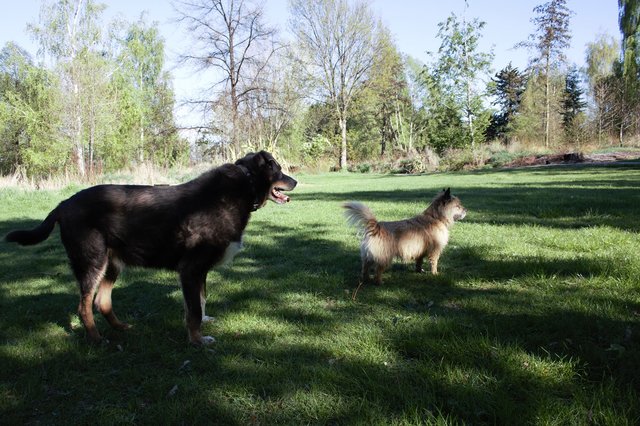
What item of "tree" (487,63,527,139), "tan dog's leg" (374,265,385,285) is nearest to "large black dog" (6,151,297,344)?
"tan dog's leg" (374,265,385,285)

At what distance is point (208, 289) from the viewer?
516cm

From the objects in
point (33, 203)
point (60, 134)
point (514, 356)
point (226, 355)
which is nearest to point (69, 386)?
point (226, 355)

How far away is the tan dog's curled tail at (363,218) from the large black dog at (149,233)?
4.63 ft

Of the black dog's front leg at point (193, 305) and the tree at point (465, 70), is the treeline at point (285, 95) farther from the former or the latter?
the black dog's front leg at point (193, 305)

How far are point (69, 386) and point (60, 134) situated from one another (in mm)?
33918

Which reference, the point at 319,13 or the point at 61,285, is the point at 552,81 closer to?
the point at 319,13

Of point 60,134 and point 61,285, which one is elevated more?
point 60,134

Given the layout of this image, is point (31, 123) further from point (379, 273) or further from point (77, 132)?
point (379, 273)

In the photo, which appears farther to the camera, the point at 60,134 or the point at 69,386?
the point at 60,134

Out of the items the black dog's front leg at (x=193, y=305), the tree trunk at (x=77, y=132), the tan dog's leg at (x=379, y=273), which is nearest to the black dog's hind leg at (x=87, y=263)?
the black dog's front leg at (x=193, y=305)

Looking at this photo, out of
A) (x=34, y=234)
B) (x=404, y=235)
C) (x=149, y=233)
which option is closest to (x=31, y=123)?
(x=34, y=234)

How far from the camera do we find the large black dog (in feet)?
12.5

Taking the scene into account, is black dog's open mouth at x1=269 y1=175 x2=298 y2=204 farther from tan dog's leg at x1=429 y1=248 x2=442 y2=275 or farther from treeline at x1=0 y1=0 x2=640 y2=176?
treeline at x1=0 y1=0 x2=640 y2=176

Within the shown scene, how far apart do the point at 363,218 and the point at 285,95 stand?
3244cm
